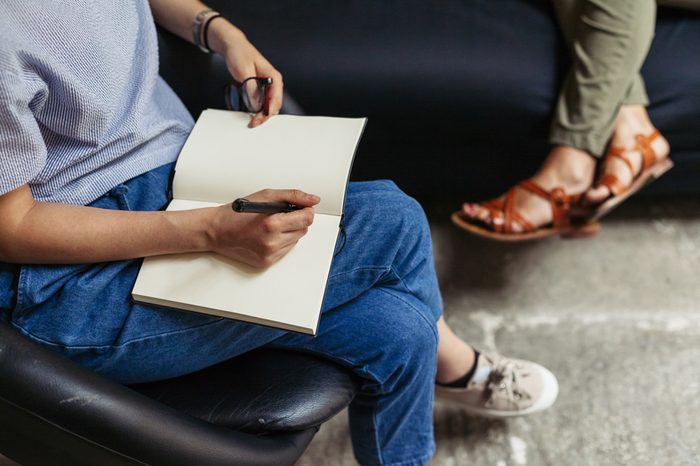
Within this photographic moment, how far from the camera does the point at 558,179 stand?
3.89 ft

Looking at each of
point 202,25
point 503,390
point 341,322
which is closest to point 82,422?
point 341,322

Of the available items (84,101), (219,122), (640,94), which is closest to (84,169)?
(84,101)

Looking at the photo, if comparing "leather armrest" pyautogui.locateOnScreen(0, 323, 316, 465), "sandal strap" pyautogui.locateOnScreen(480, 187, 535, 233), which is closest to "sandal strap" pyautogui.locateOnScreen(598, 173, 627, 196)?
"sandal strap" pyautogui.locateOnScreen(480, 187, 535, 233)

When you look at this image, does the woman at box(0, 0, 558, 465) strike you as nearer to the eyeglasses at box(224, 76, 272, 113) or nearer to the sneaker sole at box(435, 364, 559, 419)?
Result: the eyeglasses at box(224, 76, 272, 113)

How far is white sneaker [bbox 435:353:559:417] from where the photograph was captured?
1066 millimetres

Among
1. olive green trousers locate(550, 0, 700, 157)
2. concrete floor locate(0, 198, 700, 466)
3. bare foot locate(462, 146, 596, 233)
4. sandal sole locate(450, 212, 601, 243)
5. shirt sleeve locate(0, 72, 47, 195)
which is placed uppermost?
shirt sleeve locate(0, 72, 47, 195)

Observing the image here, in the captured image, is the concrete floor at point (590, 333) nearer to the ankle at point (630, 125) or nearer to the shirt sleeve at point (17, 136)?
the ankle at point (630, 125)

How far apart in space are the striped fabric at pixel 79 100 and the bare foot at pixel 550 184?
0.60 meters

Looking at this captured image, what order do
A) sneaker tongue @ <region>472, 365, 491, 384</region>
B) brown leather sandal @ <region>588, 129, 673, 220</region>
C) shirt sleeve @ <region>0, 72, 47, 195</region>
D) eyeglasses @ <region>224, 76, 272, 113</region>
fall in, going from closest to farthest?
shirt sleeve @ <region>0, 72, 47, 195</region>
eyeglasses @ <region>224, 76, 272, 113</region>
sneaker tongue @ <region>472, 365, 491, 384</region>
brown leather sandal @ <region>588, 129, 673, 220</region>

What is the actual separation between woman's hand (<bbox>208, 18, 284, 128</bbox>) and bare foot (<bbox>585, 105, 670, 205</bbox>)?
64cm

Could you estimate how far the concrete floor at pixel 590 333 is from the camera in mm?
1101

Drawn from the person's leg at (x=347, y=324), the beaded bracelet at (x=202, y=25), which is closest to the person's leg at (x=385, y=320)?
the person's leg at (x=347, y=324)

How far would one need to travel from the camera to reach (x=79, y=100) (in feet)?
2.19

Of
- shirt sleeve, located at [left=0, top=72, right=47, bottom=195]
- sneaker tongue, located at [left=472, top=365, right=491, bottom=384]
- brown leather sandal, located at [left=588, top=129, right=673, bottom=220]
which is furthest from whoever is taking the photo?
brown leather sandal, located at [left=588, top=129, right=673, bottom=220]
